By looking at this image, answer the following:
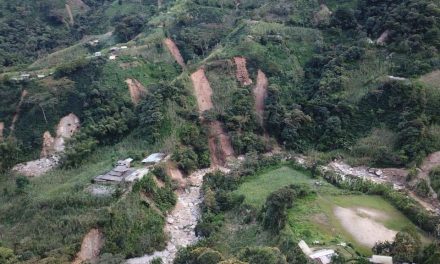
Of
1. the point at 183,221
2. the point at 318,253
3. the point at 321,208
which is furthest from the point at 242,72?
the point at 318,253

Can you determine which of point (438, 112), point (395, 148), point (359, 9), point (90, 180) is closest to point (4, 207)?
point (90, 180)

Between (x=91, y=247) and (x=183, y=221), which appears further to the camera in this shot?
(x=183, y=221)

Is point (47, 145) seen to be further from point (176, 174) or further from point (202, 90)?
point (202, 90)

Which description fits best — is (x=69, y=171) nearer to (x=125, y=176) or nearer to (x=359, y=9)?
(x=125, y=176)

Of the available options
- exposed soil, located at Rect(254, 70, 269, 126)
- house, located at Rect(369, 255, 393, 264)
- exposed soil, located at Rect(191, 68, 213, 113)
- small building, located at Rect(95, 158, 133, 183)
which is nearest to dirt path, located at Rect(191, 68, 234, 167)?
exposed soil, located at Rect(191, 68, 213, 113)

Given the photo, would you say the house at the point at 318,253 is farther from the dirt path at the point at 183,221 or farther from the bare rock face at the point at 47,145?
the bare rock face at the point at 47,145

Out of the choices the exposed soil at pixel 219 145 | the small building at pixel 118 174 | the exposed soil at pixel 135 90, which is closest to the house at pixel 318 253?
the small building at pixel 118 174
